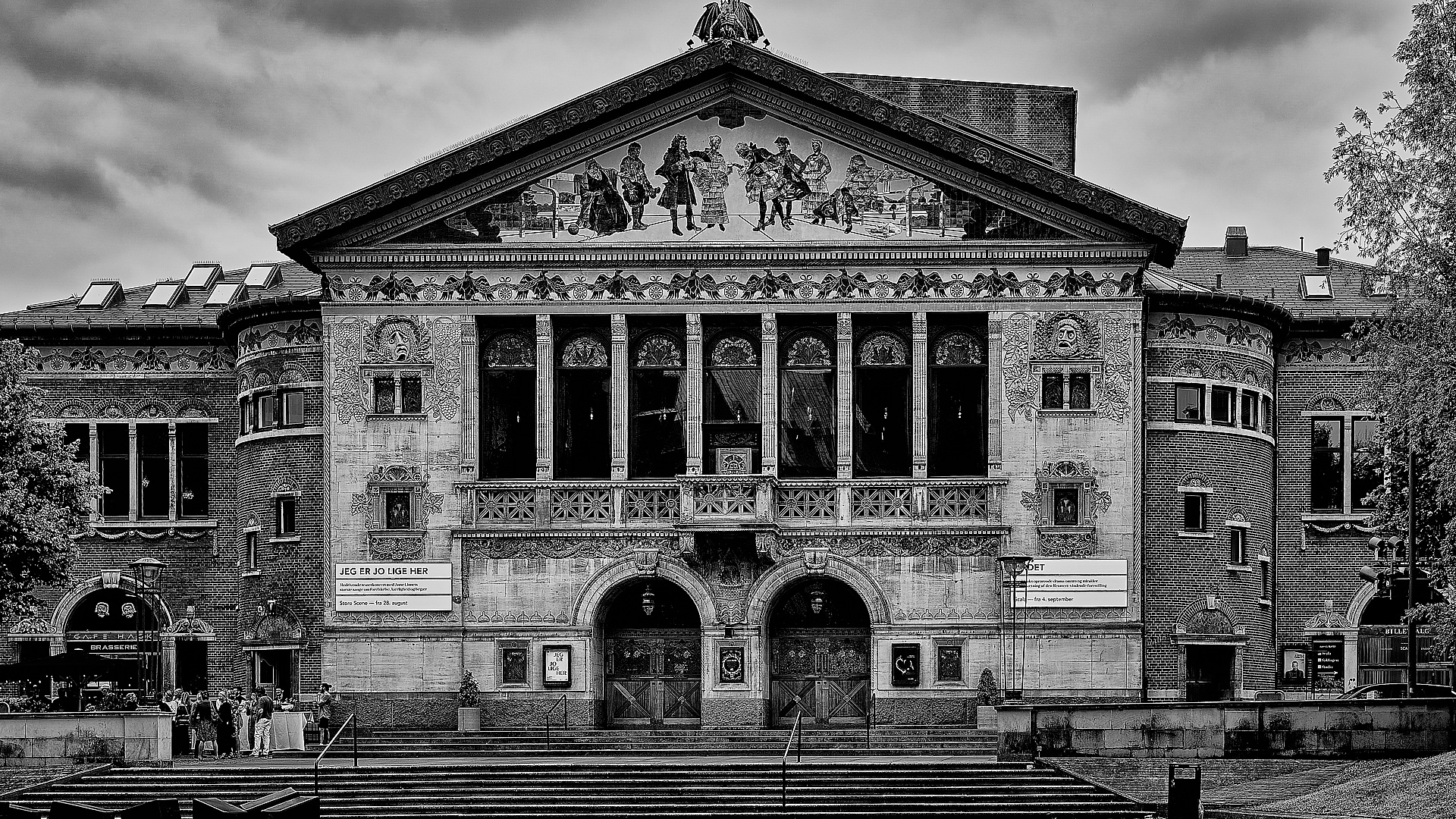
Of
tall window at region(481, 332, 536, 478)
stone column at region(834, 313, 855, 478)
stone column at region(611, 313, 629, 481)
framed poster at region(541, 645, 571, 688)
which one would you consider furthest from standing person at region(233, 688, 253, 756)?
stone column at region(834, 313, 855, 478)

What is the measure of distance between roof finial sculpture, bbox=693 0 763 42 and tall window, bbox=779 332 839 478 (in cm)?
706

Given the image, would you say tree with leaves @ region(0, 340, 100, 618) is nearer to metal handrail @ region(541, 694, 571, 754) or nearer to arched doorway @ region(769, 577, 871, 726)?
metal handrail @ region(541, 694, 571, 754)

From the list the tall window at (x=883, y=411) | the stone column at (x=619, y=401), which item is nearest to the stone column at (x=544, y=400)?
the stone column at (x=619, y=401)

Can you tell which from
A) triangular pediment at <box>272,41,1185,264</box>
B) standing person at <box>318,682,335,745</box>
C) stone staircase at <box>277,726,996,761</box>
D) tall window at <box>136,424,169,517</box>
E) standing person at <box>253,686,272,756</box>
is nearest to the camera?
stone staircase at <box>277,726,996,761</box>

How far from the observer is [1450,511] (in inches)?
1900

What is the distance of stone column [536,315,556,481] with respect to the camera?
5156 cm

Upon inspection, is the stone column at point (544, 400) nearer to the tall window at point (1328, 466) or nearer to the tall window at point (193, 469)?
the tall window at point (193, 469)

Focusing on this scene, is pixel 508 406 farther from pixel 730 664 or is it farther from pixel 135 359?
pixel 135 359

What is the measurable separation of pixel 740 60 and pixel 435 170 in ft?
22.1

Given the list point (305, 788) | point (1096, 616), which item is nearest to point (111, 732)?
point (305, 788)

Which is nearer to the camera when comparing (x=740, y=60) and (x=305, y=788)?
(x=305, y=788)

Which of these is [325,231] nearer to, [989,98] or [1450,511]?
[989,98]

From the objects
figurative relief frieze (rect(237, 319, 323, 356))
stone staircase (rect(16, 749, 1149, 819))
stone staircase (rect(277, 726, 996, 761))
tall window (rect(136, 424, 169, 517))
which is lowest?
stone staircase (rect(277, 726, 996, 761))

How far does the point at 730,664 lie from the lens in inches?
2016
